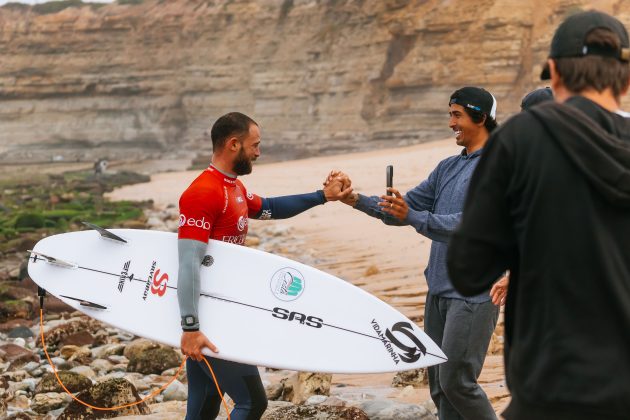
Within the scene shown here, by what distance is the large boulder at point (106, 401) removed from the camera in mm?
5707

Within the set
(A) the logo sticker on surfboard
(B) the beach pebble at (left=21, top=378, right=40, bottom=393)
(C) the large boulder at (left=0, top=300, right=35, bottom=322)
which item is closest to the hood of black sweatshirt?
(A) the logo sticker on surfboard

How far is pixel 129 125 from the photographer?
185ft

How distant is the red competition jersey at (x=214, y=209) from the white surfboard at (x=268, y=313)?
0.30 feet

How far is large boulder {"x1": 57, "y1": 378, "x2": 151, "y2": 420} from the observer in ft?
18.7

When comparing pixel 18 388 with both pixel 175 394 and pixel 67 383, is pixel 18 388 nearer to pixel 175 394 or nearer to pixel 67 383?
pixel 67 383

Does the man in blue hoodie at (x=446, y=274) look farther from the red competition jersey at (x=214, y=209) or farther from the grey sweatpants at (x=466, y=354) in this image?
the red competition jersey at (x=214, y=209)

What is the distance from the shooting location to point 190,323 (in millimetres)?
3838

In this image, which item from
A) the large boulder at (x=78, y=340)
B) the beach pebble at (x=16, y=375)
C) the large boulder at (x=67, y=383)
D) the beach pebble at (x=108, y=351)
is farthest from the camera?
the large boulder at (x=78, y=340)

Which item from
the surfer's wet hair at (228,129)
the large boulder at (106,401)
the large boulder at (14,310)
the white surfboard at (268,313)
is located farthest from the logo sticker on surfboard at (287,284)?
the large boulder at (14,310)

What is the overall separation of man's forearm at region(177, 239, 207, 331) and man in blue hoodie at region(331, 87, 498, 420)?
2.90 ft

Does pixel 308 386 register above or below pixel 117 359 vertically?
above

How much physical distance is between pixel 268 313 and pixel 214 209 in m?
0.73

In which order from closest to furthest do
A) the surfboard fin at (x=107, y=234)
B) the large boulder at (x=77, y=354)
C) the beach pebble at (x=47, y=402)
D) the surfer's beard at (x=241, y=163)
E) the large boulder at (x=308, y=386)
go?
the surfer's beard at (x=241, y=163) < the surfboard fin at (x=107, y=234) < the large boulder at (x=308, y=386) < the beach pebble at (x=47, y=402) < the large boulder at (x=77, y=354)

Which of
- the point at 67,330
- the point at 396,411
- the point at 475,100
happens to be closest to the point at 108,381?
the point at 396,411
